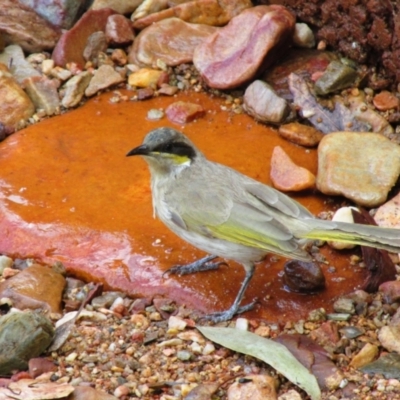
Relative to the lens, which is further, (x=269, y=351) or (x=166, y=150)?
(x=166, y=150)

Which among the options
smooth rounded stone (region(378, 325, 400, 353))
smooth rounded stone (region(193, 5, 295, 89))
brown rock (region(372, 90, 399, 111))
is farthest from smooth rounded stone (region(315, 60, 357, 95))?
smooth rounded stone (region(378, 325, 400, 353))

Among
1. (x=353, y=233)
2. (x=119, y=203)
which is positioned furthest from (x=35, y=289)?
(x=353, y=233)

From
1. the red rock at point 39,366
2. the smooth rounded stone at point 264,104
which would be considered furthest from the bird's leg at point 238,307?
the smooth rounded stone at point 264,104

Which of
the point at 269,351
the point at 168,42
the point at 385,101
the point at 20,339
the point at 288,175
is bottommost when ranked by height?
the point at 269,351

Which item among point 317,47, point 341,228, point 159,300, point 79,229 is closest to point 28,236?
point 79,229

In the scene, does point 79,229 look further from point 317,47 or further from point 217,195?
point 317,47

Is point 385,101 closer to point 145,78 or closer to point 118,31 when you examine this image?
point 145,78
